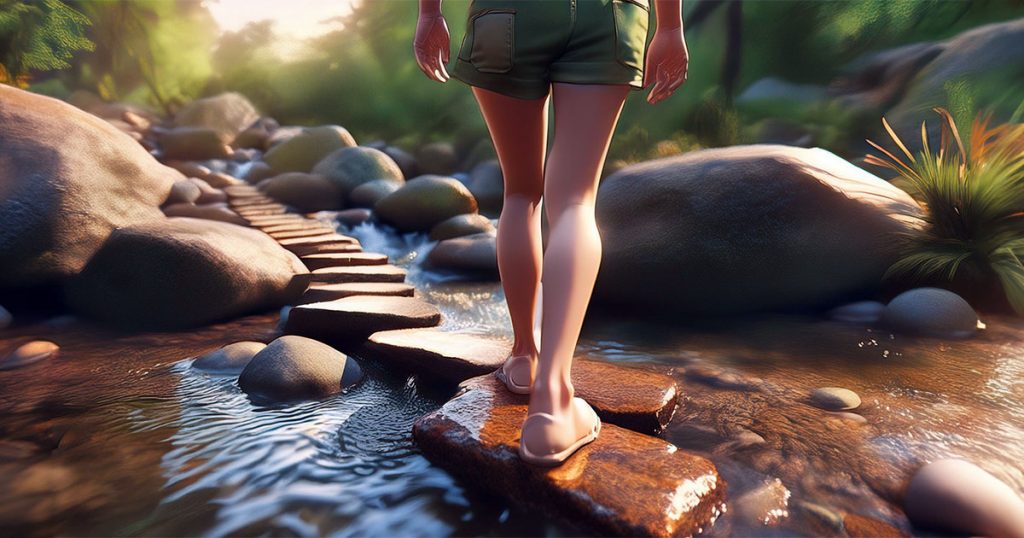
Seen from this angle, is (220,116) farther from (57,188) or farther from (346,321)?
(346,321)

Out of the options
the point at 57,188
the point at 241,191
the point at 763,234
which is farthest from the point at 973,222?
the point at 241,191

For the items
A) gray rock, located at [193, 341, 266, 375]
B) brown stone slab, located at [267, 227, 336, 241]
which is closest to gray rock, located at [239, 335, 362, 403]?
gray rock, located at [193, 341, 266, 375]

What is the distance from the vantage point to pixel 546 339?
5.27ft

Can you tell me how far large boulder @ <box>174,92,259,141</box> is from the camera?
49.1ft

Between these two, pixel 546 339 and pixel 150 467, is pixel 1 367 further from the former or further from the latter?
pixel 546 339

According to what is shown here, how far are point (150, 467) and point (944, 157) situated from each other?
5.05 meters

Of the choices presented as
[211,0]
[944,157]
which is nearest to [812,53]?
[944,157]

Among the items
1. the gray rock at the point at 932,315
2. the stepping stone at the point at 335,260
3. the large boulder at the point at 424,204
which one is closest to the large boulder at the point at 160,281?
the stepping stone at the point at 335,260

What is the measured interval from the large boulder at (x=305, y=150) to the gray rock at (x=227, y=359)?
7.06 meters

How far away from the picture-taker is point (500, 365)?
2459 mm

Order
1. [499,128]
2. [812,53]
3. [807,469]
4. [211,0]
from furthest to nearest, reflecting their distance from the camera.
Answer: [211,0] → [812,53] → [499,128] → [807,469]

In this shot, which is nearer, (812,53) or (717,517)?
(717,517)

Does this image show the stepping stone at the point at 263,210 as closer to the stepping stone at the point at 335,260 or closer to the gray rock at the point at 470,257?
the stepping stone at the point at 335,260

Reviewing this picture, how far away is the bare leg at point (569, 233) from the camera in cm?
157
